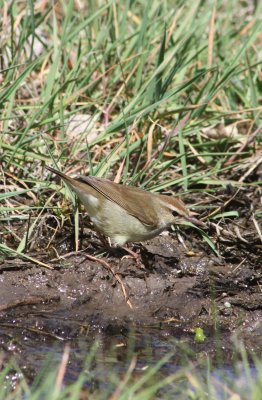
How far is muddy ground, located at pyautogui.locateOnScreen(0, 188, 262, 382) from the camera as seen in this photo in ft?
19.1

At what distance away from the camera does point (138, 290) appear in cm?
637

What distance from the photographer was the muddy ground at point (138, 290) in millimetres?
5820

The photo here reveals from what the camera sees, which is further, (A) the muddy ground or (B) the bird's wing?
(B) the bird's wing

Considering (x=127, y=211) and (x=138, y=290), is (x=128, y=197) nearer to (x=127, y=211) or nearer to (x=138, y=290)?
(x=127, y=211)

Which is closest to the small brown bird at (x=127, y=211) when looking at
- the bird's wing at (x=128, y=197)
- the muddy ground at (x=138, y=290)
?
the bird's wing at (x=128, y=197)

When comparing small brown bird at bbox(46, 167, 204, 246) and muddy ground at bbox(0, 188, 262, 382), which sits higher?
small brown bird at bbox(46, 167, 204, 246)

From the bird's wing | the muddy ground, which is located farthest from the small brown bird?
the muddy ground

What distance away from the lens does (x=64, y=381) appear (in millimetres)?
4809

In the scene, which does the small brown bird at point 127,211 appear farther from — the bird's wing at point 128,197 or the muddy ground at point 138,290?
the muddy ground at point 138,290

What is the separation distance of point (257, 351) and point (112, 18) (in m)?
3.85

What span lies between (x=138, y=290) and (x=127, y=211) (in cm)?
66

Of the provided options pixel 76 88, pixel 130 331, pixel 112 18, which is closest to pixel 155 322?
pixel 130 331

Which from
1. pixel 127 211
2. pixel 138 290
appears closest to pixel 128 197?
pixel 127 211

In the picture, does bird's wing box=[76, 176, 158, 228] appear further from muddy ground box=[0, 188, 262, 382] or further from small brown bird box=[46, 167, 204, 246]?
muddy ground box=[0, 188, 262, 382]
